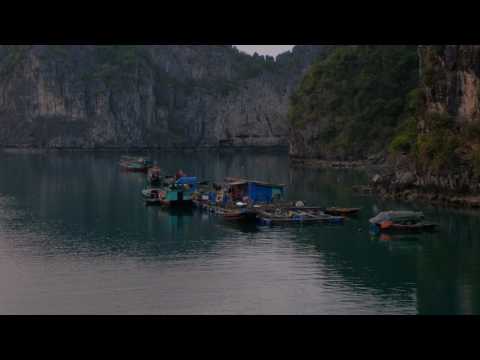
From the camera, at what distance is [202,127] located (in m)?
189

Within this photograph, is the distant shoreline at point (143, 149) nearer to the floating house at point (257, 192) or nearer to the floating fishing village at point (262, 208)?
the floating fishing village at point (262, 208)

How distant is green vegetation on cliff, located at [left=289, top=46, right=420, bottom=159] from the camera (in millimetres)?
90875

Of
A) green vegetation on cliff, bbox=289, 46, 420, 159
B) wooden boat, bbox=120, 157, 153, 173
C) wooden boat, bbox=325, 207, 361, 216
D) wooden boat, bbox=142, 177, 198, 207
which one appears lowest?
wooden boat, bbox=325, 207, 361, 216

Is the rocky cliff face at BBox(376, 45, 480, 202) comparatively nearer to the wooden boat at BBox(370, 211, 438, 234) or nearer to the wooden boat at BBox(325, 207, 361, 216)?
the wooden boat at BBox(325, 207, 361, 216)

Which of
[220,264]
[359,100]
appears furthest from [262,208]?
[359,100]

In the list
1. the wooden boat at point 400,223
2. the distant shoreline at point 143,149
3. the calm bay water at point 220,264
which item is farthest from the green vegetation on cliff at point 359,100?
the distant shoreline at point 143,149

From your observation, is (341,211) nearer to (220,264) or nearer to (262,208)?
(262,208)

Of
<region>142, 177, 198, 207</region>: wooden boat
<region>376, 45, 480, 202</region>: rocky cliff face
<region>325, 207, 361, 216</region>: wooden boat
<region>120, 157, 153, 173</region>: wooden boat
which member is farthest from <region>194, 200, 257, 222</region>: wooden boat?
<region>120, 157, 153, 173</region>: wooden boat

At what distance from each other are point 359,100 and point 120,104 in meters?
99.1

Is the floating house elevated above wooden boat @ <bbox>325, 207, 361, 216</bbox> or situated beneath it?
elevated above

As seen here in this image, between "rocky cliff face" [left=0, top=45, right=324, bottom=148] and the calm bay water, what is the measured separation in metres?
123
